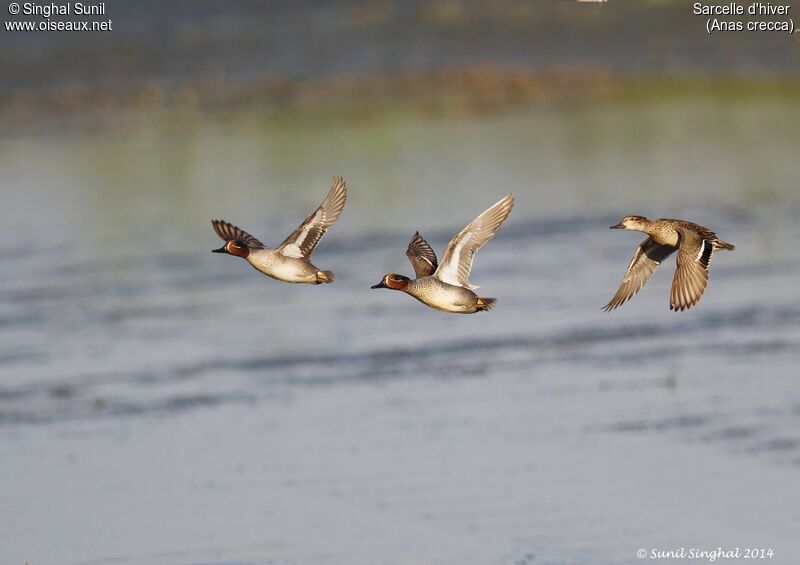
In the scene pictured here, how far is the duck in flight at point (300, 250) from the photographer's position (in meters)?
11.3

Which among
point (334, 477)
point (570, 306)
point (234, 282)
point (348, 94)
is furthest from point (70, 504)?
point (348, 94)

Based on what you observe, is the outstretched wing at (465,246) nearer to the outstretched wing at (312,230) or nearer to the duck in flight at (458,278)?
the duck in flight at (458,278)

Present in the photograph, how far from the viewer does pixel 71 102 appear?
4269 cm

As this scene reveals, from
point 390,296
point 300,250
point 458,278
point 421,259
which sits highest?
point 300,250

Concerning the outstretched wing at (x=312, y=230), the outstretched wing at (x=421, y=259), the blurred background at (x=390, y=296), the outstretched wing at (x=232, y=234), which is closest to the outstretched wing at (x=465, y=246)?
the outstretched wing at (x=421, y=259)

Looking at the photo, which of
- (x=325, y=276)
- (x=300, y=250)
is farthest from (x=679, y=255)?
(x=300, y=250)

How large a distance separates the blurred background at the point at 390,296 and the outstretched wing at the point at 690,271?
3831mm

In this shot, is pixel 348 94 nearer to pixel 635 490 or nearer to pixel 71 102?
pixel 71 102

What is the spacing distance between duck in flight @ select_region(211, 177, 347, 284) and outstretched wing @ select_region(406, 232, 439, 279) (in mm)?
716

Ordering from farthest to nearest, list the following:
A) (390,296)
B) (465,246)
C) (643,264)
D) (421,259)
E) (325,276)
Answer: (390,296) < (643,264) < (421,259) < (465,246) < (325,276)

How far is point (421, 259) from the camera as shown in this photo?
479 inches

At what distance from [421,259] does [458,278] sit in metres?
0.70

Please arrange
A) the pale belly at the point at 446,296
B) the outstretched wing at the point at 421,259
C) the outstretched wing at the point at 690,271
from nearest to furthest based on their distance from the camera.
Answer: the outstretched wing at the point at 690,271 → the pale belly at the point at 446,296 → the outstretched wing at the point at 421,259

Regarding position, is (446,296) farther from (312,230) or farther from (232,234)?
(232,234)
